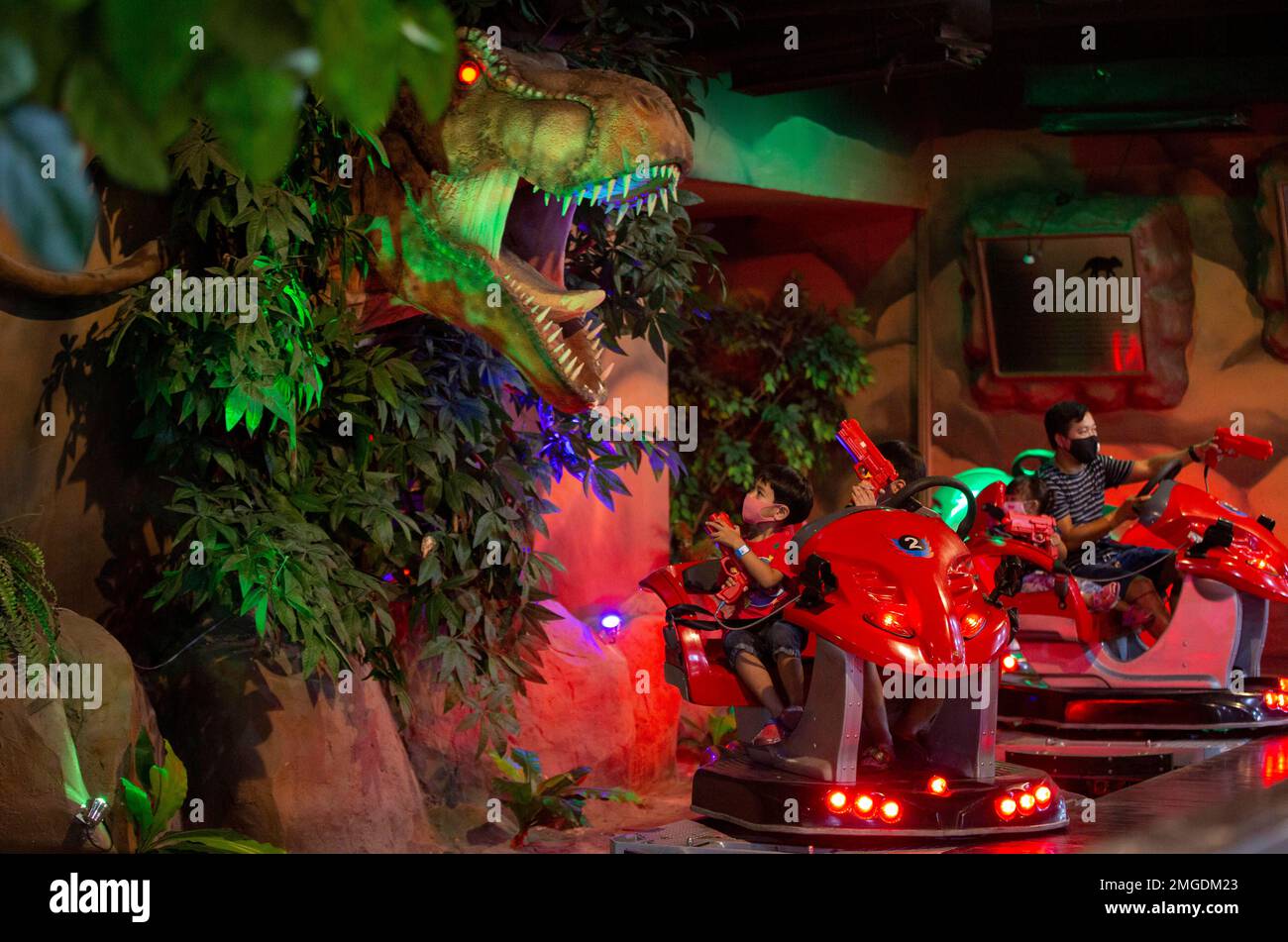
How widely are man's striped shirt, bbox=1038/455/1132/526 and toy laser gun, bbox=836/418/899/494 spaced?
191cm

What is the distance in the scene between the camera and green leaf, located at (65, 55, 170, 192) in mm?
1061

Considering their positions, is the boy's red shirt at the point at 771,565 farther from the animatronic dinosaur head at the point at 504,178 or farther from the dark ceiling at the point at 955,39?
the dark ceiling at the point at 955,39

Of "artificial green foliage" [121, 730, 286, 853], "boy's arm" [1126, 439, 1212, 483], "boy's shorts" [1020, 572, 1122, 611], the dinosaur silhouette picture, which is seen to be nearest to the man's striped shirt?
"boy's arm" [1126, 439, 1212, 483]

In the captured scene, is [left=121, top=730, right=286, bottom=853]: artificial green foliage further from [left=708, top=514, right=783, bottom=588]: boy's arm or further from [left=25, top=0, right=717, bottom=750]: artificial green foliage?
[left=708, top=514, right=783, bottom=588]: boy's arm

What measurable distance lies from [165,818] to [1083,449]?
4232 millimetres

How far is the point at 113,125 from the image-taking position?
1.07 meters

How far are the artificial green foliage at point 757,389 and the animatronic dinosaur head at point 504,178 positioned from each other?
4.25m

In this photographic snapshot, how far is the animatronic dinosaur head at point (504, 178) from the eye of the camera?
Result: 455 cm

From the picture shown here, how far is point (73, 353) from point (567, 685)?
8.34ft

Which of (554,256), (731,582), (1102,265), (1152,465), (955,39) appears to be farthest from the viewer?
(1102,265)

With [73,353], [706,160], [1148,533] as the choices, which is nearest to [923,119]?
[706,160]

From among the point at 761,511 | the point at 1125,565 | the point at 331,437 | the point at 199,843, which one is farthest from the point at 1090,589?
the point at 199,843

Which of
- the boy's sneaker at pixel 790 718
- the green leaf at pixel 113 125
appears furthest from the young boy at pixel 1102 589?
the green leaf at pixel 113 125

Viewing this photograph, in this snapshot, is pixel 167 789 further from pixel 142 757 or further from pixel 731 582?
pixel 731 582
